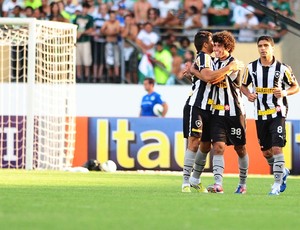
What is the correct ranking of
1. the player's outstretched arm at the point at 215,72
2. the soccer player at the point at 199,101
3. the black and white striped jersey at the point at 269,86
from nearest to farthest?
the player's outstretched arm at the point at 215,72 → the soccer player at the point at 199,101 → the black and white striped jersey at the point at 269,86

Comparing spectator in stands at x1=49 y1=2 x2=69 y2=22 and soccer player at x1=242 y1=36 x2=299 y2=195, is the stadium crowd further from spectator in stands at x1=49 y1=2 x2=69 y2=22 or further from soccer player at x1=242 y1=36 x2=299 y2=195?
soccer player at x1=242 y1=36 x2=299 y2=195

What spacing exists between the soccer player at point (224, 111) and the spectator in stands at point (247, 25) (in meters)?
12.3

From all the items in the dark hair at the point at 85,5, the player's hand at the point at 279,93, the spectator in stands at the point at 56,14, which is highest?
the dark hair at the point at 85,5

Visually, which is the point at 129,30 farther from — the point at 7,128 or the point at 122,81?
the point at 7,128

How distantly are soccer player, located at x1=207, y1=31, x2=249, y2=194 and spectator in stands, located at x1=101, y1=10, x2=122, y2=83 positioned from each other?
11654 millimetres

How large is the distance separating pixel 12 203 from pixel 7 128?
12427 millimetres

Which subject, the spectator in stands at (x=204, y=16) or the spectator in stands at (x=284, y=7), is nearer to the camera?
the spectator in stands at (x=204, y=16)

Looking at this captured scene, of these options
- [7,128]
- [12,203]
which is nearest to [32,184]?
[12,203]

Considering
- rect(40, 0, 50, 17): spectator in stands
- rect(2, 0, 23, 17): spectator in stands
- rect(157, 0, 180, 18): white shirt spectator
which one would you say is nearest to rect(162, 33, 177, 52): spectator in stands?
rect(157, 0, 180, 18): white shirt spectator

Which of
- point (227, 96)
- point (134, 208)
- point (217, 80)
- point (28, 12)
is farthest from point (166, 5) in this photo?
point (134, 208)

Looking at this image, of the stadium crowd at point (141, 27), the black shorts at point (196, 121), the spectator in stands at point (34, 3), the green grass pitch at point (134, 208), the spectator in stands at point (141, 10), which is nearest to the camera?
the green grass pitch at point (134, 208)

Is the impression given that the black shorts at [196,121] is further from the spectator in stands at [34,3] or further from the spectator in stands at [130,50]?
the spectator in stands at [34,3]

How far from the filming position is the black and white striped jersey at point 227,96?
13.9 meters

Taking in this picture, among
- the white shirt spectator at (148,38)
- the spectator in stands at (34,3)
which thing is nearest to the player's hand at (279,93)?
the white shirt spectator at (148,38)
